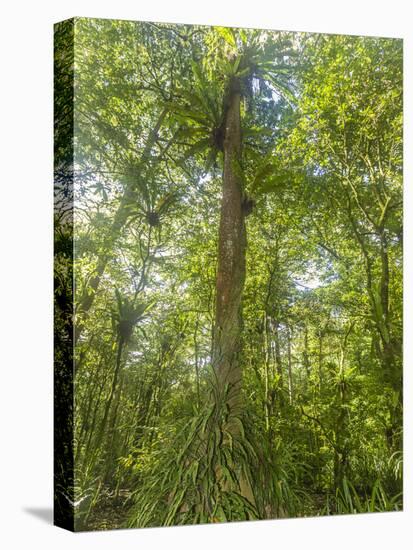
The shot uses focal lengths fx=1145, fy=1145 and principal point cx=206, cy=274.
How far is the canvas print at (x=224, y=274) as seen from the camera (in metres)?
8.38

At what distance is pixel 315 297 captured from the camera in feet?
30.5

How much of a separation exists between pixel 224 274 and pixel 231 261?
120 mm

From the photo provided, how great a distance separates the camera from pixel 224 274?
8953 mm

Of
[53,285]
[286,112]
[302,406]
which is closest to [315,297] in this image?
→ [302,406]

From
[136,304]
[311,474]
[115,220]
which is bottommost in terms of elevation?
[311,474]

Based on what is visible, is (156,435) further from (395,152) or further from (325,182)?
(395,152)

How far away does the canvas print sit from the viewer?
8.38 metres

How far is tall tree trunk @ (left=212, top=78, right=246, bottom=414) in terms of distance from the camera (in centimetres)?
884

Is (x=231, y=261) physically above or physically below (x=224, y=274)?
above

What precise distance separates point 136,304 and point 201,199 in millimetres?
979

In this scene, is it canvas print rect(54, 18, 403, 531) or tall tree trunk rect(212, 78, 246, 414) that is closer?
canvas print rect(54, 18, 403, 531)

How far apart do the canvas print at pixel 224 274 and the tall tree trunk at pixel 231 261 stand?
0.01 m

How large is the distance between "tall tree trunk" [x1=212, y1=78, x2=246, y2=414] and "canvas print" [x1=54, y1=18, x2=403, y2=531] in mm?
11

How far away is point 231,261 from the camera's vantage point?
8.98 meters
